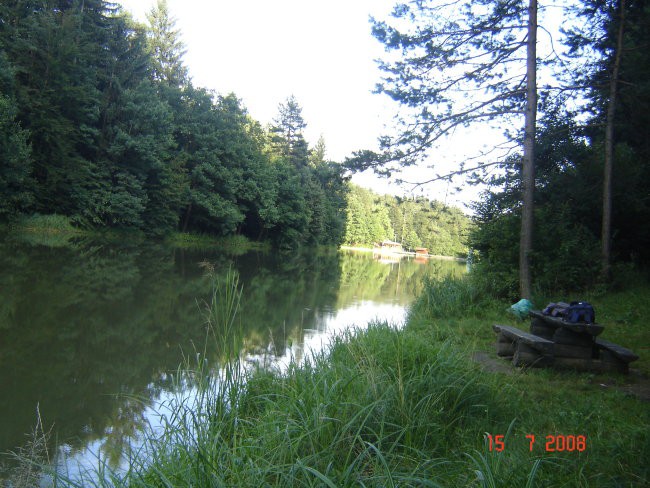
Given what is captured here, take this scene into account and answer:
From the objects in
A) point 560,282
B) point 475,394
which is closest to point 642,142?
point 560,282

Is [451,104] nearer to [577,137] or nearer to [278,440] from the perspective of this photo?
[577,137]

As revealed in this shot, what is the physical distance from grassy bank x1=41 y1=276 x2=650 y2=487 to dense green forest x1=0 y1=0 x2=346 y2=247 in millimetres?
6285

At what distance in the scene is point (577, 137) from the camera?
12.5 metres

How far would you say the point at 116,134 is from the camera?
2488cm

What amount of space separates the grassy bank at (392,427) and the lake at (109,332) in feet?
2.20

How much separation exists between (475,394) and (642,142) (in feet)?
39.5

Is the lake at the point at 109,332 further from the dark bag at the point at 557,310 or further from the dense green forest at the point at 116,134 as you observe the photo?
the dense green forest at the point at 116,134

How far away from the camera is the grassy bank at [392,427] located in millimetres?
1995

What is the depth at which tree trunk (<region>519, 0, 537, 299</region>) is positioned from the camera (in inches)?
323

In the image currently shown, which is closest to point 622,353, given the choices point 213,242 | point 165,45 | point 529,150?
point 529,150

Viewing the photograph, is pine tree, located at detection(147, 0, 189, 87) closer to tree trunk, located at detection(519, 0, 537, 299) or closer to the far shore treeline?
the far shore treeline

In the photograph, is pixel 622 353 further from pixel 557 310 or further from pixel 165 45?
pixel 165 45
